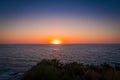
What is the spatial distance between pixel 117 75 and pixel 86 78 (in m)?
1.91

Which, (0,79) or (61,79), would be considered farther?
(0,79)

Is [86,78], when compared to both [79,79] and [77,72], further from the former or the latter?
[77,72]

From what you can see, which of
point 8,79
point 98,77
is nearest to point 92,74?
point 98,77

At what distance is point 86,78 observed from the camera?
Answer: 10984 mm

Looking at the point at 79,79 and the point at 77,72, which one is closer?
the point at 79,79

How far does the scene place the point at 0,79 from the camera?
1534 centimetres

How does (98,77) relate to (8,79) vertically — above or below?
above

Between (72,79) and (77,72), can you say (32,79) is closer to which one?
(72,79)

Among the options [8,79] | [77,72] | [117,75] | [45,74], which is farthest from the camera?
[8,79]

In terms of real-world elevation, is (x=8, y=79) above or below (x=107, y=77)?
below

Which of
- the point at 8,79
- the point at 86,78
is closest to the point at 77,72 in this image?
the point at 86,78

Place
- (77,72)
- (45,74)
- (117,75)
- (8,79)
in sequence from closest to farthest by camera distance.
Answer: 1. (117,75)
2. (45,74)
3. (77,72)
4. (8,79)

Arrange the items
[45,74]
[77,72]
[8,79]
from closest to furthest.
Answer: [45,74], [77,72], [8,79]

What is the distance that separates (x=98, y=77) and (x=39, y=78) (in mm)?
3764
